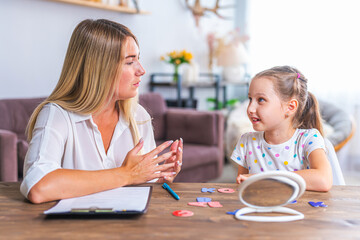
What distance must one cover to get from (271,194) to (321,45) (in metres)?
4.16

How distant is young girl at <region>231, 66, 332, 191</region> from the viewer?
1359mm

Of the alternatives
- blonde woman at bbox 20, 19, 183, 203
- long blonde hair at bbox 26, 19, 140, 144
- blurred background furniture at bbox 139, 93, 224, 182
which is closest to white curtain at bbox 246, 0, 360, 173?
blurred background furniture at bbox 139, 93, 224, 182

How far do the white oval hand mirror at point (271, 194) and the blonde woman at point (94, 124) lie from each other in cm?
32

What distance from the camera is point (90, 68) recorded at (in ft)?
4.26

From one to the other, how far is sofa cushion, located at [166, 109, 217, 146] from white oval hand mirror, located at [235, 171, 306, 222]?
263 cm

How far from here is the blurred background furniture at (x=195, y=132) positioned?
3.48m

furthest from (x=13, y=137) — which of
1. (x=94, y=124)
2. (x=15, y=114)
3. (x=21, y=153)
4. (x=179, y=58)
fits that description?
(x=179, y=58)

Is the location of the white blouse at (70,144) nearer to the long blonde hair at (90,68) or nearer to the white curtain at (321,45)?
the long blonde hair at (90,68)

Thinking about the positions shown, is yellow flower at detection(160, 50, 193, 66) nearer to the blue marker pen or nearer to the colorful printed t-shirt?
the colorful printed t-shirt

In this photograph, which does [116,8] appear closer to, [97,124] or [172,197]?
[97,124]

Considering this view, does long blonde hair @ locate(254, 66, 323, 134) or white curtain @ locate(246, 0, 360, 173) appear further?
white curtain @ locate(246, 0, 360, 173)

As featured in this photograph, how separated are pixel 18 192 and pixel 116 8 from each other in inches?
120

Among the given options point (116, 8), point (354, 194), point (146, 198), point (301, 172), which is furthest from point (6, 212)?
point (116, 8)

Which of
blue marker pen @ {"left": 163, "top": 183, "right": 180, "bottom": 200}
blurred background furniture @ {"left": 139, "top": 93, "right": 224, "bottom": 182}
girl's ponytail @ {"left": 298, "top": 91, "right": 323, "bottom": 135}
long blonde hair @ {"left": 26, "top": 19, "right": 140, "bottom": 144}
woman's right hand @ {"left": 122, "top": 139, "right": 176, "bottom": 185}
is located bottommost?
blurred background furniture @ {"left": 139, "top": 93, "right": 224, "bottom": 182}
